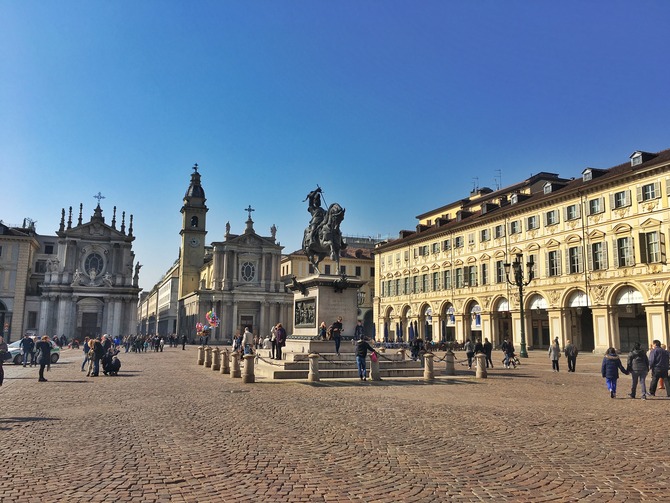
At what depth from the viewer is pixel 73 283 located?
72375 mm

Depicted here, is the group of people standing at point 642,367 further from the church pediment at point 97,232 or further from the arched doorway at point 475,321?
the church pediment at point 97,232

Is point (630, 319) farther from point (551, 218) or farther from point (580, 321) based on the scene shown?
point (551, 218)

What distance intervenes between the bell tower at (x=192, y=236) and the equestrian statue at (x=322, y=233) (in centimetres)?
6865

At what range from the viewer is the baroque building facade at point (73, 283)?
65812mm

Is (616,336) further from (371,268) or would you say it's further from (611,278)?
(371,268)

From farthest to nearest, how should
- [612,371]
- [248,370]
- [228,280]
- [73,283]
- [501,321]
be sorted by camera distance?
[228,280], [73,283], [501,321], [248,370], [612,371]

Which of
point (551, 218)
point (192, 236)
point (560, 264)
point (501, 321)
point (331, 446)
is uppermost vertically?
point (192, 236)

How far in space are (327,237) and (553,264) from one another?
94.1ft

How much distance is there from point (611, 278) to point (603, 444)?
35.1 meters

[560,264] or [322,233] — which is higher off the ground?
[560,264]

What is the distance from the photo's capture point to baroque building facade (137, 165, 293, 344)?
7888cm

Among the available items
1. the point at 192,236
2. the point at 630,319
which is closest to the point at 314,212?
the point at 630,319

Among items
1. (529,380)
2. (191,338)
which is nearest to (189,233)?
(191,338)

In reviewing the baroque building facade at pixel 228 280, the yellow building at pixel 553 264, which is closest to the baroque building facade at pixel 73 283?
the baroque building facade at pixel 228 280
